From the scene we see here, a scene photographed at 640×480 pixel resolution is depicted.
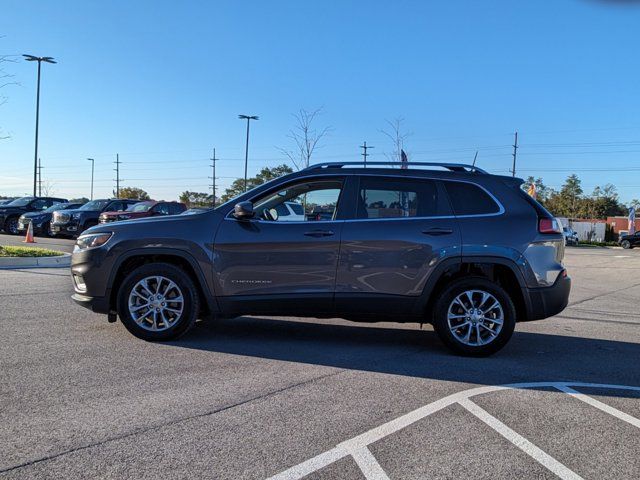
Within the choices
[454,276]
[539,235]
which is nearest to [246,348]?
[454,276]

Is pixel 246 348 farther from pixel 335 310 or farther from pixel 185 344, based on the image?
pixel 335 310

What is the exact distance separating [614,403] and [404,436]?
1.93 meters

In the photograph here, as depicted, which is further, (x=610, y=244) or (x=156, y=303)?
(x=610, y=244)

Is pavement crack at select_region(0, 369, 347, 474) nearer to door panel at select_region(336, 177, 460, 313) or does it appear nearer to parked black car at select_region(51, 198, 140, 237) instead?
door panel at select_region(336, 177, 460, 313)

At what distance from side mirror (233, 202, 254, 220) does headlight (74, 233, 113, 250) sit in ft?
4.71

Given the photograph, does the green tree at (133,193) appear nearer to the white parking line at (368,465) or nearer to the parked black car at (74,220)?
the parked black car at (74,220)

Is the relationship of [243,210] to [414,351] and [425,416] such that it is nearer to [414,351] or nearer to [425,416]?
[414,351]

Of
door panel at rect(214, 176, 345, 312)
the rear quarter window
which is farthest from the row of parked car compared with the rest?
the rear quarter window

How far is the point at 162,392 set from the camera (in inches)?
169

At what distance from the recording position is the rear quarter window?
5746 mm

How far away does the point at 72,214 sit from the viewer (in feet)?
74.7

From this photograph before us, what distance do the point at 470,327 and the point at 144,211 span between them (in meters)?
17.5

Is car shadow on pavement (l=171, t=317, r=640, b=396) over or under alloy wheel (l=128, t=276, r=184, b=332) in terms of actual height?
under

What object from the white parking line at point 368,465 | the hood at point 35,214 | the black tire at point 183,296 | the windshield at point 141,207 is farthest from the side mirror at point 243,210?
the hood at point 35,214
